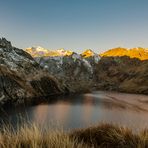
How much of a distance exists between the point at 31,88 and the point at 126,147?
107498 millimetres

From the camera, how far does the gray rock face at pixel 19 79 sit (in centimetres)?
9433

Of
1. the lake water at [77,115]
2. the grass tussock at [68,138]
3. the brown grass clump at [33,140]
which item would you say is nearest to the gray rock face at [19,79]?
the lake water at [77,115]

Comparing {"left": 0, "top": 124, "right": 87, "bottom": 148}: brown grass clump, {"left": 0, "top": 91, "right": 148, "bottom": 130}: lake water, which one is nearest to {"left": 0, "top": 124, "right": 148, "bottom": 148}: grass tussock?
{"left": 0, "top": 124, "right": 87, "bottom": 148}: brown grass clump

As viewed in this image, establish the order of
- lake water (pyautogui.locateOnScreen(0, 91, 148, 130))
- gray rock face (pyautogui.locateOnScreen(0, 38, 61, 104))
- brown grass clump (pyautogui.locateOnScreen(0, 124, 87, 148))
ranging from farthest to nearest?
gray rock face (pyautogui.locateOnScreen(0, 38, 61, 104)) < lake water (pyautogui.locateOnScreen(0, 91, 148, 130)) < brown grass clump (pyautogui.locateOnScreen(0, 124, 87, 148))

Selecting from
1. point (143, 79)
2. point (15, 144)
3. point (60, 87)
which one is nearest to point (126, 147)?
point (15, 144)

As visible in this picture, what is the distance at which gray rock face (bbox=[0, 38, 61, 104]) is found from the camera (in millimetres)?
94331

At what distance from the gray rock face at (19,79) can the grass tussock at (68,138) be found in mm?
76113

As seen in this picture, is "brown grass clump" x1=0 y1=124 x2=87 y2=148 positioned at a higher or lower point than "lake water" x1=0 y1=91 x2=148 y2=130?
higher

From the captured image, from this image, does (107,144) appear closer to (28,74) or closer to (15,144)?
(15,144)

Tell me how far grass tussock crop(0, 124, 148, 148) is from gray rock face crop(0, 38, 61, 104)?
76113 mm

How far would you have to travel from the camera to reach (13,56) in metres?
146

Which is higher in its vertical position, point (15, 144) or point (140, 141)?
point (15, 144)

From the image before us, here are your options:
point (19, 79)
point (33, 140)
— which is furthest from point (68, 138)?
point (19, 79)

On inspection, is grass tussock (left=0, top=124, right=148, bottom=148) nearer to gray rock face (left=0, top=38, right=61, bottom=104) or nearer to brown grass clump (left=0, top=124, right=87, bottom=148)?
brown grass clump (left=0, top=124, right=87, bottom=148)
